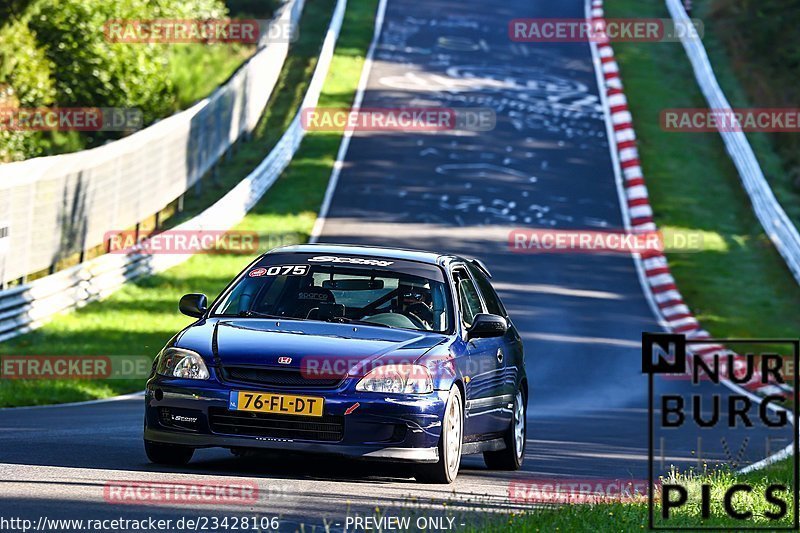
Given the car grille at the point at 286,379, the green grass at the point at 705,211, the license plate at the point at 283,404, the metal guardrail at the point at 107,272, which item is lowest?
the green grass at the point at 705,211

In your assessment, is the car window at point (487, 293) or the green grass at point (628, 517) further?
the car window at point (487, 293)

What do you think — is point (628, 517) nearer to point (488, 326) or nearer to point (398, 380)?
point (398, 380)

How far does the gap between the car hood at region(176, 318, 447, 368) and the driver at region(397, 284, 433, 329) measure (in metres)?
0.34

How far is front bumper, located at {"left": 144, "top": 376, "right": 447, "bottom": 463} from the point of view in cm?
900

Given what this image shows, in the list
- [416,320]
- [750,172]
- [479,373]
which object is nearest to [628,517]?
[479,373]

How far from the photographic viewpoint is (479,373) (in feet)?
34.0

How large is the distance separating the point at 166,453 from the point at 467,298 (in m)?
2.65

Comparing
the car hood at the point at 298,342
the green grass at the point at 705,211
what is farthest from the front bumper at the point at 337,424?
the green grass at the point at 705,211

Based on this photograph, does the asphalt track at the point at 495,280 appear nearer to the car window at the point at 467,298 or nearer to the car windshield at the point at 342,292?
the car windshield at the point at 342,292

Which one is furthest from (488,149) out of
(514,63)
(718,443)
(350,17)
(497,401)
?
(497,401)

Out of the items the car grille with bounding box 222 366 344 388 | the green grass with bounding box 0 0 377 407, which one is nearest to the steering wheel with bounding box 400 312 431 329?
the car grille with bounding box 222 366 344 388

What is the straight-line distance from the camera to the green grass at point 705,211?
2698cm

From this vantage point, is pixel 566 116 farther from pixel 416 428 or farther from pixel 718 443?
pixel 416 428

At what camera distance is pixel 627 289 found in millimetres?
27906
